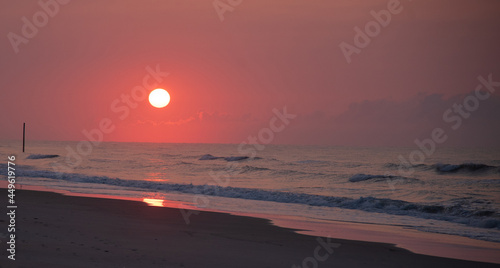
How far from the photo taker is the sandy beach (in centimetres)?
836

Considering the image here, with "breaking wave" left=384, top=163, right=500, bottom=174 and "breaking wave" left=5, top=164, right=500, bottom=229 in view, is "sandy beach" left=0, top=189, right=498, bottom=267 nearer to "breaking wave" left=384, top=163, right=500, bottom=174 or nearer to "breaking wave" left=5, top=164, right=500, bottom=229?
"breaking wave" left=5, top=164, right=500, bottom=229

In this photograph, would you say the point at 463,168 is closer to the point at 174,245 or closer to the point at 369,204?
the point at 369,204

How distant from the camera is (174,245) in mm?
9891

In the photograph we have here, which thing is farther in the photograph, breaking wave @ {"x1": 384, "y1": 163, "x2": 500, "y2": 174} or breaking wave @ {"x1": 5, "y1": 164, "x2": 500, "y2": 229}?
breaking wave @ {"x1": 384, "y1": 163, "x2": 500, "y2": 174}

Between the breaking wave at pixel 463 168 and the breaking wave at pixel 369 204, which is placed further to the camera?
the breaking wave at pixel 463 168

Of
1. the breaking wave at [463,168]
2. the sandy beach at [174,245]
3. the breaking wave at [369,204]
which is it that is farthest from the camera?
the breaking wave at [463,168]

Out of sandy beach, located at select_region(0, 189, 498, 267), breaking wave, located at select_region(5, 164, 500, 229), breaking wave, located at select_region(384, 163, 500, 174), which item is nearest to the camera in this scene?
sandy beach, located at select_region(0, 189, 498, 267)

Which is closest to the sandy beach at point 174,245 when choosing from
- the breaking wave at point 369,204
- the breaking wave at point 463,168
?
the breaking wave at point 369,204

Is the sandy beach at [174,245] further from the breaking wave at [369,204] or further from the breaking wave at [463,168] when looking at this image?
the breaking wave at [463,168]

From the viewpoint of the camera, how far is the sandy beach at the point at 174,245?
836 cm

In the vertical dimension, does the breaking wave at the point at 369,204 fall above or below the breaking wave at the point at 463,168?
below

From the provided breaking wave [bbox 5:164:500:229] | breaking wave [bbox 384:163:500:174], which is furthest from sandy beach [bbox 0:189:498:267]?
breaking wave [bbox 384:163:500:174]

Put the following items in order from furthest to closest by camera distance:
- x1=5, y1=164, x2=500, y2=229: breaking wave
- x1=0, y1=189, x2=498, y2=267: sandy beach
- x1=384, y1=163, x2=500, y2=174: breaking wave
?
x1=384, y1=163, x2=500, y2=174: breaking wave → x1=5, y1=164, x2=500, y2=229: breaking wave → x1=0, y1=189, x2=498, y2=267: sandy beach

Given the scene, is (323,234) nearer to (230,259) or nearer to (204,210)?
(230,259)
